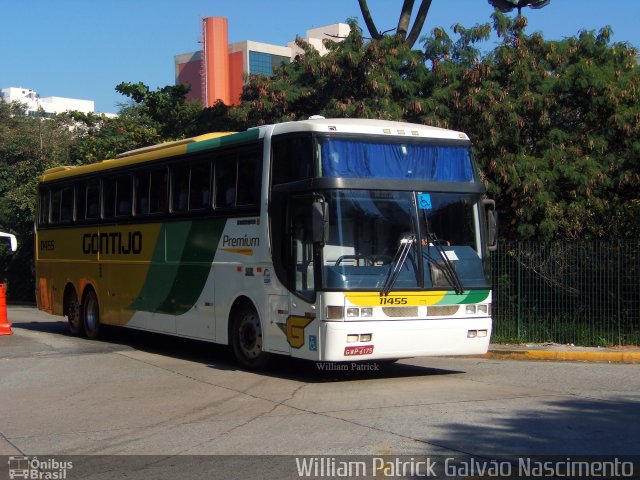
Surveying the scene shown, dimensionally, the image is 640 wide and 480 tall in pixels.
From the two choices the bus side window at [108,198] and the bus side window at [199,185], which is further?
the bus side window at [108,198]

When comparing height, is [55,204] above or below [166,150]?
below

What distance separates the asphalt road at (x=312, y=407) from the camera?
25.5ft

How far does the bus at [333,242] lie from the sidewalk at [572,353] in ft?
11.2

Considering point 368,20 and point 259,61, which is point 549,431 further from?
point 259,61

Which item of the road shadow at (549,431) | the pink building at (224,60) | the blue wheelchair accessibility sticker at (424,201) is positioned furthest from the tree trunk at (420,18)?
the pink building at (224,60)

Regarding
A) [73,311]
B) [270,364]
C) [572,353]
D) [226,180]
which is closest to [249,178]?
[226,180]

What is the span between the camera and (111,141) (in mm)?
32219

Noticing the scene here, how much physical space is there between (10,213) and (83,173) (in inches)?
900

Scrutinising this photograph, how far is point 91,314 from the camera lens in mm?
17906

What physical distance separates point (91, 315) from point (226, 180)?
6.49 meters

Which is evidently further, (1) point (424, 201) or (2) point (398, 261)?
(1) point (424, 201)

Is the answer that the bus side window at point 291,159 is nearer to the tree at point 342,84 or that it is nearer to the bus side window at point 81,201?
the bus side window at point 81,201

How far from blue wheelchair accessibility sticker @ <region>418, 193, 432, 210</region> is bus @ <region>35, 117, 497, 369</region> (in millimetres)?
22

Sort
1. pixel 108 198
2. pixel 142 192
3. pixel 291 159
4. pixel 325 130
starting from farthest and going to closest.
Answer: pixel 108 198 < pixel 142 192 < pixel 291 159 < pixel 325 130
